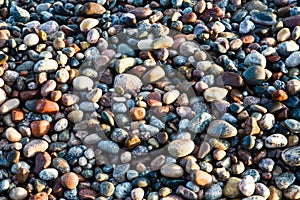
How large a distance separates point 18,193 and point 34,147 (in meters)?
0.20

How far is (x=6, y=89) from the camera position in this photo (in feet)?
6.61

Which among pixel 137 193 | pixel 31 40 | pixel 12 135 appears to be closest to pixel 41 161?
pixel 12 135

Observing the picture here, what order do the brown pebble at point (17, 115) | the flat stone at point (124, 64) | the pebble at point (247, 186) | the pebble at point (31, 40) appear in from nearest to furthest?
the pebble at point (247, 186)
the brown pebble at point (17, 115)
the flat stone at point (124, 64)
the pebble at point (31, 40)

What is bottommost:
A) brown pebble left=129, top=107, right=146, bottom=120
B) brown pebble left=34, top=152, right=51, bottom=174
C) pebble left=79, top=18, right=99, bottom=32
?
brown pebble left=34, top=152, right=51, bottom=174

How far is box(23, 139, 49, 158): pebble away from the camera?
1.85 m

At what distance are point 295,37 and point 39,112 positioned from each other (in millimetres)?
1260

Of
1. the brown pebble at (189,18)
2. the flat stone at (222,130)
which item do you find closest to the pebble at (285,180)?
the flat stone at (222,130)

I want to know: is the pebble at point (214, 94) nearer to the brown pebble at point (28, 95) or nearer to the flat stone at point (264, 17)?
the flat stone at point (264, 17)

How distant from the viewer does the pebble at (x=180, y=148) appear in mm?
1823

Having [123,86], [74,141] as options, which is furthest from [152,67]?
[74,141]

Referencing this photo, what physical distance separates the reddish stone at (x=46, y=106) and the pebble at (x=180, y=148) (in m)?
0.53

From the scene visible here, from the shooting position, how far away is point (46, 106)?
6.36ft

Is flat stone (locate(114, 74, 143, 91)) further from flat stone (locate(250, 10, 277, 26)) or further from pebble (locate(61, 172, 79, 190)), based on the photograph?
flat stone (locate(250, 10, 277, 26))

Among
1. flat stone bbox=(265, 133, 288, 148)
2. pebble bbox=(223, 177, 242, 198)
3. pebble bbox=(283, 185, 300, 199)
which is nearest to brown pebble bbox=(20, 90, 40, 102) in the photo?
pebble bbox=(223, 177, 242, 198)
